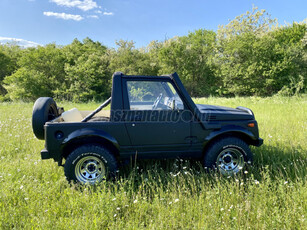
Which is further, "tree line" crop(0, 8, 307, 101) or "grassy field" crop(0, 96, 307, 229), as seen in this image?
"tree line" crop(0, 8, 307, 101)

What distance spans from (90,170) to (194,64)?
25.4 meters

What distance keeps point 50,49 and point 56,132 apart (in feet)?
90.2

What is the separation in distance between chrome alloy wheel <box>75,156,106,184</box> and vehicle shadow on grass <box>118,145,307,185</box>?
0.43 metres

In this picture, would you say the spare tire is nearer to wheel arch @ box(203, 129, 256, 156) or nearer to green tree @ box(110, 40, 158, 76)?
wheel arch @ box(203, 129, 256, 156)

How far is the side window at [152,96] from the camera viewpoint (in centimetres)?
311

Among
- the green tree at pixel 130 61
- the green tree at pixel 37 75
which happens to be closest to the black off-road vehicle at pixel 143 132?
the green tree at pixel 130 61

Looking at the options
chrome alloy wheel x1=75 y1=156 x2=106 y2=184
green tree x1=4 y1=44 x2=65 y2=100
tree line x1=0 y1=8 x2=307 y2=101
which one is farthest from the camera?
green tree x1=4 y1=44 x2=65 y2=100

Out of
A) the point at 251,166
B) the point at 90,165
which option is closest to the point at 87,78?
the point at 90,165

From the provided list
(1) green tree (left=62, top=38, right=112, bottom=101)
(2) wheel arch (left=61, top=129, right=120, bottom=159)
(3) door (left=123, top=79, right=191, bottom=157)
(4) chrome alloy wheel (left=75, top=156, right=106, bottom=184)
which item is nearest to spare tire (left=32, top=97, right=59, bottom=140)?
(2) wheel arch (left=61, top=129, right=120, bottom=159)

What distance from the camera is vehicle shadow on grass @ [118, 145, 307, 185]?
3.25 metres

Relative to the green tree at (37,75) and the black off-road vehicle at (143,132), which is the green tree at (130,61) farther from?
the black off-road vehicle at (143,132)

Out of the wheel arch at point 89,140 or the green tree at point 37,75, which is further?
the green tree at point 37,75

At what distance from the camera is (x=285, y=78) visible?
20.8m

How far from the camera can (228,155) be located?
329cm
